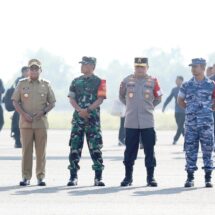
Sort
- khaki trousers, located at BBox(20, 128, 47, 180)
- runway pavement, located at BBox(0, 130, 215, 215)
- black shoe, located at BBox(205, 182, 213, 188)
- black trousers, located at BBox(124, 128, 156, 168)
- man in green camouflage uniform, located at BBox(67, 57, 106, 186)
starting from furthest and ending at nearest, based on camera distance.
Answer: khaki trousers, located at BBox(20, 128, 47, 180), black trousers, located at BBox(124, 128, 156, 168), man in green camouflage uniform, located at BBox(67, 57, 106, 186), black shoe, located at BBox(205, 182, 213, 188), runway pavement, located at BBox(0, 130, 215, 215)

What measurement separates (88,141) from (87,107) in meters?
0.50

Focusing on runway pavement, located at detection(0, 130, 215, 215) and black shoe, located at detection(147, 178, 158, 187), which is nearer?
runway pavement, located at detection(0, 130, 215, 215)

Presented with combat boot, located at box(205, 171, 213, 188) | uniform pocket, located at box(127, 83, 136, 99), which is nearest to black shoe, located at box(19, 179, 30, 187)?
uniform pocket, located at box(127, 83, 136, 99)

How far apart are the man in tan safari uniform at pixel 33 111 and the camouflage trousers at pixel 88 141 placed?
454 mm

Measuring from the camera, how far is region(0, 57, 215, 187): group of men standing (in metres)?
15.6

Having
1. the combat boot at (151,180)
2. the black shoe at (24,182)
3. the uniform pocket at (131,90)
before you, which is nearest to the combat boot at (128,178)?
the combat boot at (151,180)

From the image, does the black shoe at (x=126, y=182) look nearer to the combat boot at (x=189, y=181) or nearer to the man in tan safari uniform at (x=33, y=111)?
the combat boot at (x=189, y=181)

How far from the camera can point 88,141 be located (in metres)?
15.8

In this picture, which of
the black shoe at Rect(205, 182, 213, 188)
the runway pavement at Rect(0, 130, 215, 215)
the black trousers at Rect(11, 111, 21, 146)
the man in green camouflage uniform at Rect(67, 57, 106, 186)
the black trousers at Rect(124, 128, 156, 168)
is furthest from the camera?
the black trousers at Rect(11, 111, 21, 146)

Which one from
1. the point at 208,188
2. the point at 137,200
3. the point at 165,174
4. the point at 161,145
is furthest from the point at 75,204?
the point at 161,145

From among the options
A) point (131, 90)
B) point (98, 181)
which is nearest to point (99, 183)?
point (98, 181)

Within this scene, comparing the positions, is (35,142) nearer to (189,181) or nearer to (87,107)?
(87,107)

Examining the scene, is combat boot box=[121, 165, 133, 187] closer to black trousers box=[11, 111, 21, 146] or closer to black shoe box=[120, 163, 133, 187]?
black shoe box=[120, 163, 133, 187]

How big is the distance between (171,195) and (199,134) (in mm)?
Answer: 1807
